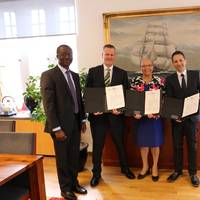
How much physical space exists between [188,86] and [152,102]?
394 millimetres

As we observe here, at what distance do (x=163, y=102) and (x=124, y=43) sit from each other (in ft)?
3.76

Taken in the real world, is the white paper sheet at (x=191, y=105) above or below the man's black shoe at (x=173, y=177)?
above

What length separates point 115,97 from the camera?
122 inches

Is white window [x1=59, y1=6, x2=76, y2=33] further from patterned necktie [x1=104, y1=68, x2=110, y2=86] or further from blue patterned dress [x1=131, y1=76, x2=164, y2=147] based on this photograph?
blue patterned dress [x1=131, y1=76, x2=164, y2=147]

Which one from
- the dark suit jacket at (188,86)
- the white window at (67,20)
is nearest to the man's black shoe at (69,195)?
the dark suit jacket at (188,86)

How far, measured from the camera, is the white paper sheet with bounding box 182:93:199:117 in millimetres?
2975

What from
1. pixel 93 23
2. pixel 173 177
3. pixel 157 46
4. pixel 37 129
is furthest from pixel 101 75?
pixel 37 129

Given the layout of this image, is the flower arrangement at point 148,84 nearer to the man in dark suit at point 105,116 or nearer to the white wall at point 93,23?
the man in dark suit at point 105,116

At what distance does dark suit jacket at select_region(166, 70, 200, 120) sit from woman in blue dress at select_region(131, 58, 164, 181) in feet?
0.38

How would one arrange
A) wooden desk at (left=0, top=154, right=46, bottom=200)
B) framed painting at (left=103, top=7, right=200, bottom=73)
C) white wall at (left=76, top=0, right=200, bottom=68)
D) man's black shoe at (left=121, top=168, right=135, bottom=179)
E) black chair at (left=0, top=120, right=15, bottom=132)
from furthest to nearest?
A: white wall at (left=76, top=0, right=200, bottom=68) → framed painting at (left=103, top=7, right=200, bottom=73) → man's black shoe at (left=121, top=168, right=135, bottom=179) → black chair at (left=0, top=120, right=15, bottom=132) → wooden desk at (left=0, top=154, right=46, bottom=200)

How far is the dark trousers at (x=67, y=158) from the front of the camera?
2779 millimetres

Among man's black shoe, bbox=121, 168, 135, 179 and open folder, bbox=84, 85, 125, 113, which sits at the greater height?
open folder, bbox=84, 85, 125, 113

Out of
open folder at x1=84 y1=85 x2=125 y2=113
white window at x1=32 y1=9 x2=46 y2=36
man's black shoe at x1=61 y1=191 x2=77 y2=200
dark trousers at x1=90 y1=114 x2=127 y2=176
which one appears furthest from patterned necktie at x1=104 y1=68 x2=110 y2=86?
white window at x1=32 y1=9 x2=46 y2=36

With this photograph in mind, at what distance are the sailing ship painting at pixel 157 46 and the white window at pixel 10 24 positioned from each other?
178 centimetres
